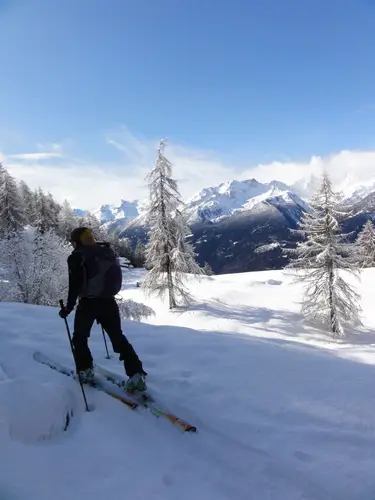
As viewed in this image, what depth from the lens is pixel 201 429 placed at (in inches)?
163

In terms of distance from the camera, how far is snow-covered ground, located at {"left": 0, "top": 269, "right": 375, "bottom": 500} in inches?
128

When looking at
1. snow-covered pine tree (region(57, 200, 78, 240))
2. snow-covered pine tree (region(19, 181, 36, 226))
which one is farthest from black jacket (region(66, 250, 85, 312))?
snow-covered pine tree (region(19, 181, 36, 226))

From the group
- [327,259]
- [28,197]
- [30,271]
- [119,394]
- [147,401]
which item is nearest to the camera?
[147,401]

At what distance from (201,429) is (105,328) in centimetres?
202

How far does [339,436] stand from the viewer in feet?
13.1

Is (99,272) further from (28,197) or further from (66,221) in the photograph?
(28,197)

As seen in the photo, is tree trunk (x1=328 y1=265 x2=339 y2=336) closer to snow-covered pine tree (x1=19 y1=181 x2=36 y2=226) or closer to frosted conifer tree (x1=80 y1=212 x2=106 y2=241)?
frosted conifer tree (x1=80 y1=212 x2=106 y2=241)

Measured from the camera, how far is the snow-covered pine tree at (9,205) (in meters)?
37.0

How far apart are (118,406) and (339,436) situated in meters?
2.88

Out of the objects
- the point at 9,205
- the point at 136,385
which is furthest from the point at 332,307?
the point at 9,205

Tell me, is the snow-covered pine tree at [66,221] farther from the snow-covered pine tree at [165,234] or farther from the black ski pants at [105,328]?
the black ski pants at [105,328]

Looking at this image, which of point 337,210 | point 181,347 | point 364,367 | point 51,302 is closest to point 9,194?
point 51,302

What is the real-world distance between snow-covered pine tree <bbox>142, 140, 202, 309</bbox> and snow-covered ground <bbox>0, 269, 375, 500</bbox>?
20.7 meters

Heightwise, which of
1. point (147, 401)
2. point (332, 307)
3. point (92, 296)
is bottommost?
point (332, 307)
